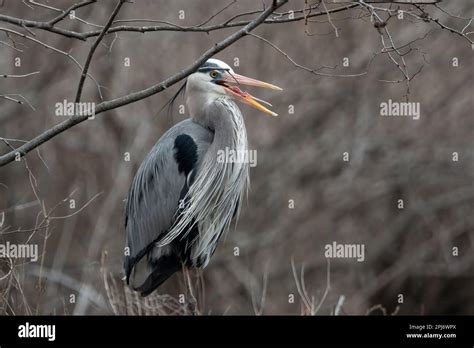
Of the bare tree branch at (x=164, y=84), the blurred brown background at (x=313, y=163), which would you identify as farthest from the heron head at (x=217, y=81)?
the blurred brown background at (x=313, y=163)

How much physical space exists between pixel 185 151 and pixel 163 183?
30 cm

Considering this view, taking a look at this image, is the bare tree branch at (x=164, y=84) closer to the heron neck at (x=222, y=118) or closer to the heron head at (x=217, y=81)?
the heron head at (x=217, y=81)

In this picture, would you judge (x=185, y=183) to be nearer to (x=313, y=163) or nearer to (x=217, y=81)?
(x=217, y=81)

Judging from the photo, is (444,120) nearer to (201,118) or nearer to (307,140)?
(307,140)

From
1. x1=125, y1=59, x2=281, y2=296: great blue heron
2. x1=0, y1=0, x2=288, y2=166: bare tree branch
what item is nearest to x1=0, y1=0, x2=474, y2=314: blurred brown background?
x1=125, y1=59, x2=281, y2=296: great blue heron

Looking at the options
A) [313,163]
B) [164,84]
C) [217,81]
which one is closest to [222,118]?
[217,81]

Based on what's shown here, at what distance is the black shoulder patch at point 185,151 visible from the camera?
24.6 ft

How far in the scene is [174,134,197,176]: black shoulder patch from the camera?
24.6ft

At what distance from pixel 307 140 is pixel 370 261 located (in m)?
1.74

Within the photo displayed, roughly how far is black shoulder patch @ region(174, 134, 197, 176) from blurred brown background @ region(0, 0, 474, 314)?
15.8ft
